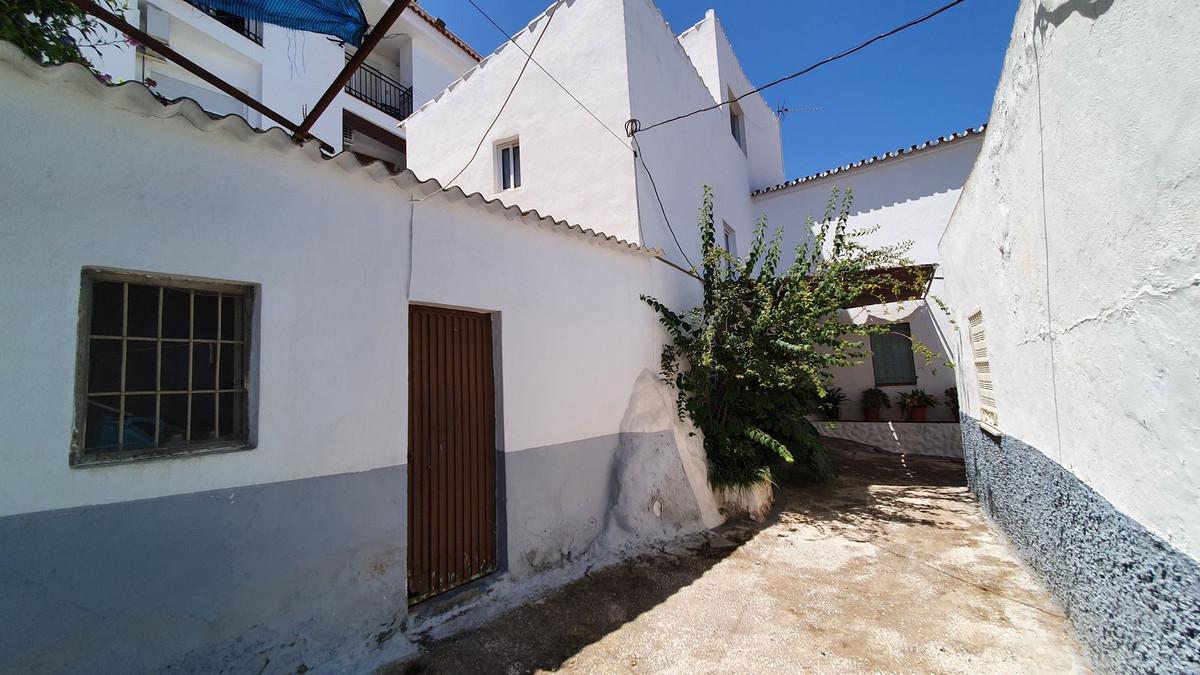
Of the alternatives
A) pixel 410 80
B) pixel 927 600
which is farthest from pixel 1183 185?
pixel 410 80

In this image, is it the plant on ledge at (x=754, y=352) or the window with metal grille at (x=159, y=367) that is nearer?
the window with metal grille at (x=159, y=367)

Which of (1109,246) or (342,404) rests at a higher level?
(1109,246)

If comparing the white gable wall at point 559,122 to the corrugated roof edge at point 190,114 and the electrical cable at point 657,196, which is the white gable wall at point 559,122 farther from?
the corrugated roof edge at point 190,114

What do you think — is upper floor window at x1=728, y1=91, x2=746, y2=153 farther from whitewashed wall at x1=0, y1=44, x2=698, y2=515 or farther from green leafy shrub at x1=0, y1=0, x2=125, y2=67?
green leafy shrub at x1=0, y1=0, x2=125, y2=67

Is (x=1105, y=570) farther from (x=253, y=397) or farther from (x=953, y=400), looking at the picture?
(x=953, y=400)

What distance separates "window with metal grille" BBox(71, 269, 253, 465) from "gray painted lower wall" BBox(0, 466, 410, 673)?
34 centimetres

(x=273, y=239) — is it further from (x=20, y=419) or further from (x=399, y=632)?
(x=399, y=632)

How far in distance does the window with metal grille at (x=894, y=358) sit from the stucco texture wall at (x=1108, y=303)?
7.48 metres

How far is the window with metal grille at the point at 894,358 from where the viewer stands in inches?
428

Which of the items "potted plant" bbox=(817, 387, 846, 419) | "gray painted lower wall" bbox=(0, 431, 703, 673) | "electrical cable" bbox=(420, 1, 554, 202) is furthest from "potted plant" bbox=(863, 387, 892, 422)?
"electrical cable" bbox=(420, 1, 554, 202)

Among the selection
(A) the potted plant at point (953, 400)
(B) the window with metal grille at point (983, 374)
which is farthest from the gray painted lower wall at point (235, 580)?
(A) the potted plant at point (953, 400)

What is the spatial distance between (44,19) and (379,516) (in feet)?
12.1

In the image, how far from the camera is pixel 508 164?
8234 mm

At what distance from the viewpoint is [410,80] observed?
14.6 meters
